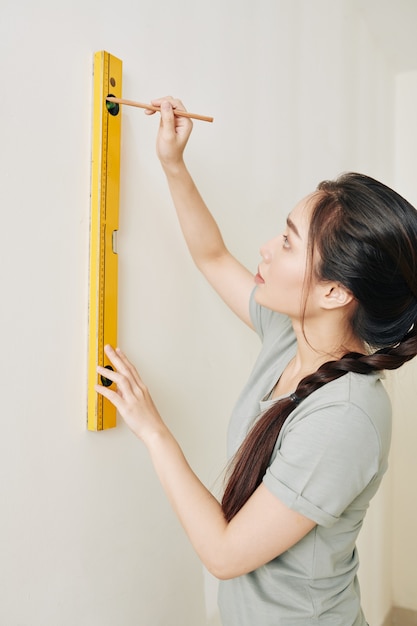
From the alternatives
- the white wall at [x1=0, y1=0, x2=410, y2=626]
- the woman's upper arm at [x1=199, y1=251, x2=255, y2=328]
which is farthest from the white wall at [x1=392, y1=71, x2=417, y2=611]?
the woman's upper arm at [x1=199, y1=251, x2=255, y2=328]

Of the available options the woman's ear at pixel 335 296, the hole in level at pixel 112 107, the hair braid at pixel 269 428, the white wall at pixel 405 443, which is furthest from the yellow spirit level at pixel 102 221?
the white wall at pixel 405 443

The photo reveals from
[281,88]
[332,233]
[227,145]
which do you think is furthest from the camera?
[281,88]

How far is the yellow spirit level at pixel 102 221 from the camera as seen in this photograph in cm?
104

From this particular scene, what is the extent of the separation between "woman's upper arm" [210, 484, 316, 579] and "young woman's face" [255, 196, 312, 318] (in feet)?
1.12

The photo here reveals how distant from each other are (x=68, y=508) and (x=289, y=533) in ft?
1.28

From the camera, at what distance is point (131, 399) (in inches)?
39.0

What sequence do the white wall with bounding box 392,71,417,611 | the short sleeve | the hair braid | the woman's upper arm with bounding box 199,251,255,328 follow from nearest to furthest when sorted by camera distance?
the short sleeve, the hair braid, the woman's upper arm with bounding box 199,251,255,328, the white wall with bounding box 392,71,417,611

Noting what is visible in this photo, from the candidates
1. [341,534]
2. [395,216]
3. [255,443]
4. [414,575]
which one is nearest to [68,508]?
[255,443]

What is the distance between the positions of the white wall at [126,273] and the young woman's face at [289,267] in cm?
27

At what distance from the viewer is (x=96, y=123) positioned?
3.44 ft

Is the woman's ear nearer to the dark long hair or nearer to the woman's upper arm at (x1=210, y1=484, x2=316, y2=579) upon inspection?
the dark long hair

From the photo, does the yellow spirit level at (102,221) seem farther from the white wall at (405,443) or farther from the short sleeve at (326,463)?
the white wall at (405,443)

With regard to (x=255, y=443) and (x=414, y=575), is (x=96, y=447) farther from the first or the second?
(x=414, y=575)

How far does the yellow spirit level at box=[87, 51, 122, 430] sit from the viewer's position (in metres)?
1.04
